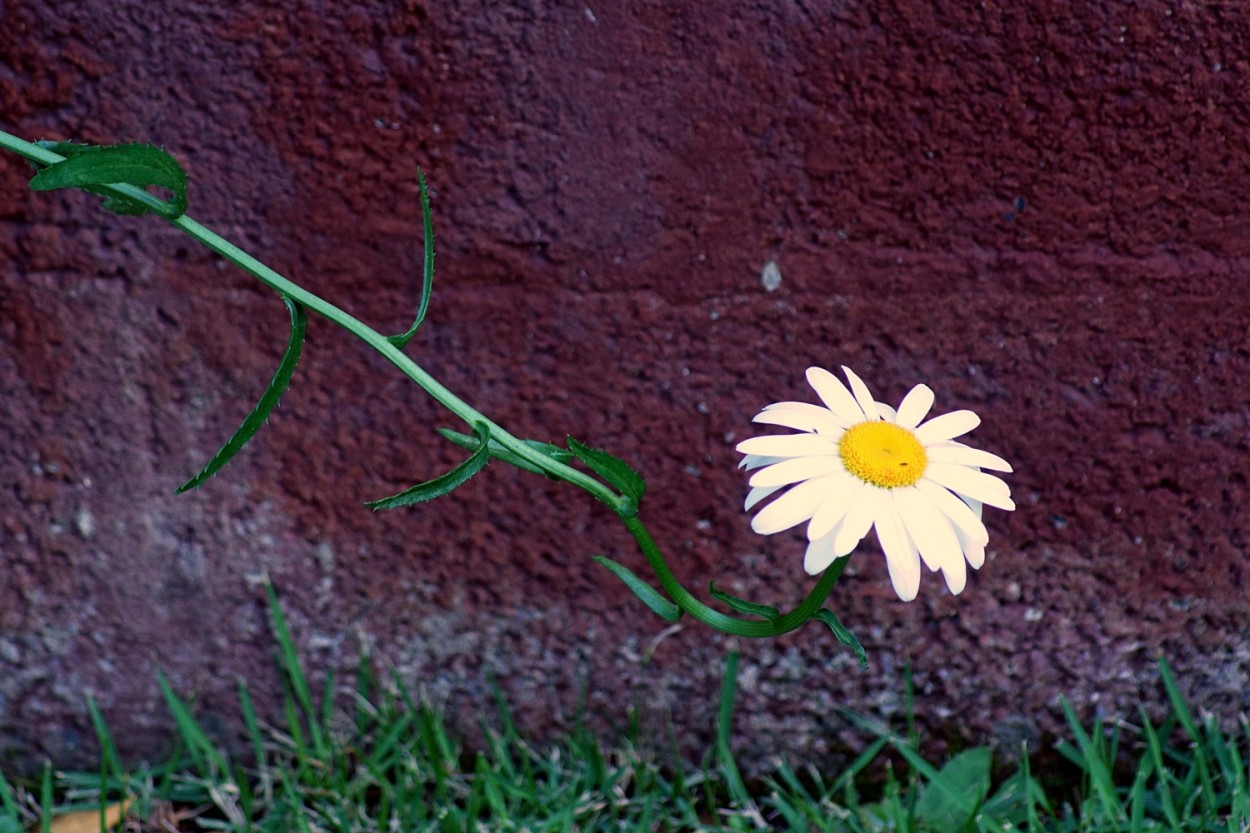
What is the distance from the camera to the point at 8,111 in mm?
1049

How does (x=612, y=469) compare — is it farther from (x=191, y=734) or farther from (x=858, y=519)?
(x=191, y=734)

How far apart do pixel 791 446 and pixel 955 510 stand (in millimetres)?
112

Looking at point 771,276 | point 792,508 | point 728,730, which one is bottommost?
point 728,730

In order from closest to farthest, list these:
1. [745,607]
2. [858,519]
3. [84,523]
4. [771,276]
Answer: [858,519] → [745,607] → [771,276] → [84,523]

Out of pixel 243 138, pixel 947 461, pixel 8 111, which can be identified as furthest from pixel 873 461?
pixel 8 111

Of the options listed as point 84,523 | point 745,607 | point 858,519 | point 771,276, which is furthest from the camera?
point 84,523

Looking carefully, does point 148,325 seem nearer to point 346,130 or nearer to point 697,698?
point 346,130

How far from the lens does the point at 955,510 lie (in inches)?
26.6

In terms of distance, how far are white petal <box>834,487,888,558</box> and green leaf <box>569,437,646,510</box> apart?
0.14 meters

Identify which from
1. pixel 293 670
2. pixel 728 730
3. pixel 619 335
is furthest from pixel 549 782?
pixel 619 335

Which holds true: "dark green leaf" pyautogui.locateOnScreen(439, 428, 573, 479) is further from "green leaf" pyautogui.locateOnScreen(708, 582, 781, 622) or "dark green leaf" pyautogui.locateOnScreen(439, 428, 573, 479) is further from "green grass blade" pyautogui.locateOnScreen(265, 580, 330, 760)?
"green grass blade" pyautogui.locateOnScreen(265, 580, 330, 760)

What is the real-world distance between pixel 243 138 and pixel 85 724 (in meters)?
0.75

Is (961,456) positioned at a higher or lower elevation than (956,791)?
higher

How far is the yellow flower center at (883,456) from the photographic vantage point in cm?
68
